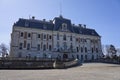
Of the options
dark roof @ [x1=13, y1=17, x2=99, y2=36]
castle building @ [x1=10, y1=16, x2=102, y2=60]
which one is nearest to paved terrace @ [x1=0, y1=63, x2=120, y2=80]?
castle building @ [x1=10, y1=16, x2=102, y2=60]

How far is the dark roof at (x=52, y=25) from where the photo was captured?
46869 millimetres

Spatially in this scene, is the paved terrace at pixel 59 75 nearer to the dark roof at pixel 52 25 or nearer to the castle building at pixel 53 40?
the castle building at pixel 53 40

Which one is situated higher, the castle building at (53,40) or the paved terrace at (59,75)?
the castle building at (53,40)

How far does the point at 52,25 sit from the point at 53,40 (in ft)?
19.4

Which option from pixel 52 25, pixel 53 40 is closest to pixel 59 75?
pixel 53 40

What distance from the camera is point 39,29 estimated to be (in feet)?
156

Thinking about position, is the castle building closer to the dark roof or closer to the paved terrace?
the dark roof

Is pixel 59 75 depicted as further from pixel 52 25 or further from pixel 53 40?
pixel 52 25

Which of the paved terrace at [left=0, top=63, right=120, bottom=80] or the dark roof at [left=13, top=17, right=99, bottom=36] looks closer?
the paved terrace at [left=0, top=63, right=120, bottom=80]

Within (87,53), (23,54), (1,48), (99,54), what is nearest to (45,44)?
(23,54)

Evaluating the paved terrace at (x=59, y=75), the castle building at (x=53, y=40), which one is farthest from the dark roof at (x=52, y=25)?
the paved terrace at (x=59, y=75)

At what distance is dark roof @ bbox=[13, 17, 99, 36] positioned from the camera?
46869mm

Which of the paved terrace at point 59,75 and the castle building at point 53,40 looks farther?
the castle building at point 53,40

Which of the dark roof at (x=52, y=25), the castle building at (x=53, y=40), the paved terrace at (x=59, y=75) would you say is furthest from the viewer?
the dark roof at (x=52, y=25)
